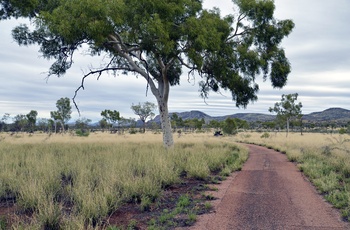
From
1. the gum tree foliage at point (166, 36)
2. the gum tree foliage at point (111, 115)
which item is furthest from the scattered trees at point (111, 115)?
the gum tree foliage at point (166, 36)

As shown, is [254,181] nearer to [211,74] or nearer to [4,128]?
[211,74]

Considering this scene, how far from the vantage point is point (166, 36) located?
1188cm

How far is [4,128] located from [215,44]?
301 feet

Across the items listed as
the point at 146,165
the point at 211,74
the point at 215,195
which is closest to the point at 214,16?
the point at 211,74

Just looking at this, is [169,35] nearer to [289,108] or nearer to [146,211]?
[146,211]

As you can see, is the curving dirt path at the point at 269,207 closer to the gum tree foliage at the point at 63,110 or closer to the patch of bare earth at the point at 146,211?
the patch of bare earth at the point at 146,211

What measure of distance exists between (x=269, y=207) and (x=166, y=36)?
25.1 feet

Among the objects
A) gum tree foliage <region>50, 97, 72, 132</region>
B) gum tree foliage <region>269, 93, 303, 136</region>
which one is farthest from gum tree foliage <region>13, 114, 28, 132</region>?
gum tree foliage <region>269, 93, 303, 136</region>

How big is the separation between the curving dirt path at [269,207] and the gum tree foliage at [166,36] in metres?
6.17

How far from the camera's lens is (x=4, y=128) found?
88.4 meters

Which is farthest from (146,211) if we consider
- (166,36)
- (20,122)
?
(20,122)

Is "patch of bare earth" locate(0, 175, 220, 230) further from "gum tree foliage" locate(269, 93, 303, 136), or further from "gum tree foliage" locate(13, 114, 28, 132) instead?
"gum tree foliage" locate(13, 114, 28, 132)

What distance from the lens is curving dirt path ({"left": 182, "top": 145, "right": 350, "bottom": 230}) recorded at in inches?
224

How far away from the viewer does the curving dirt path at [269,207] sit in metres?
5.68
